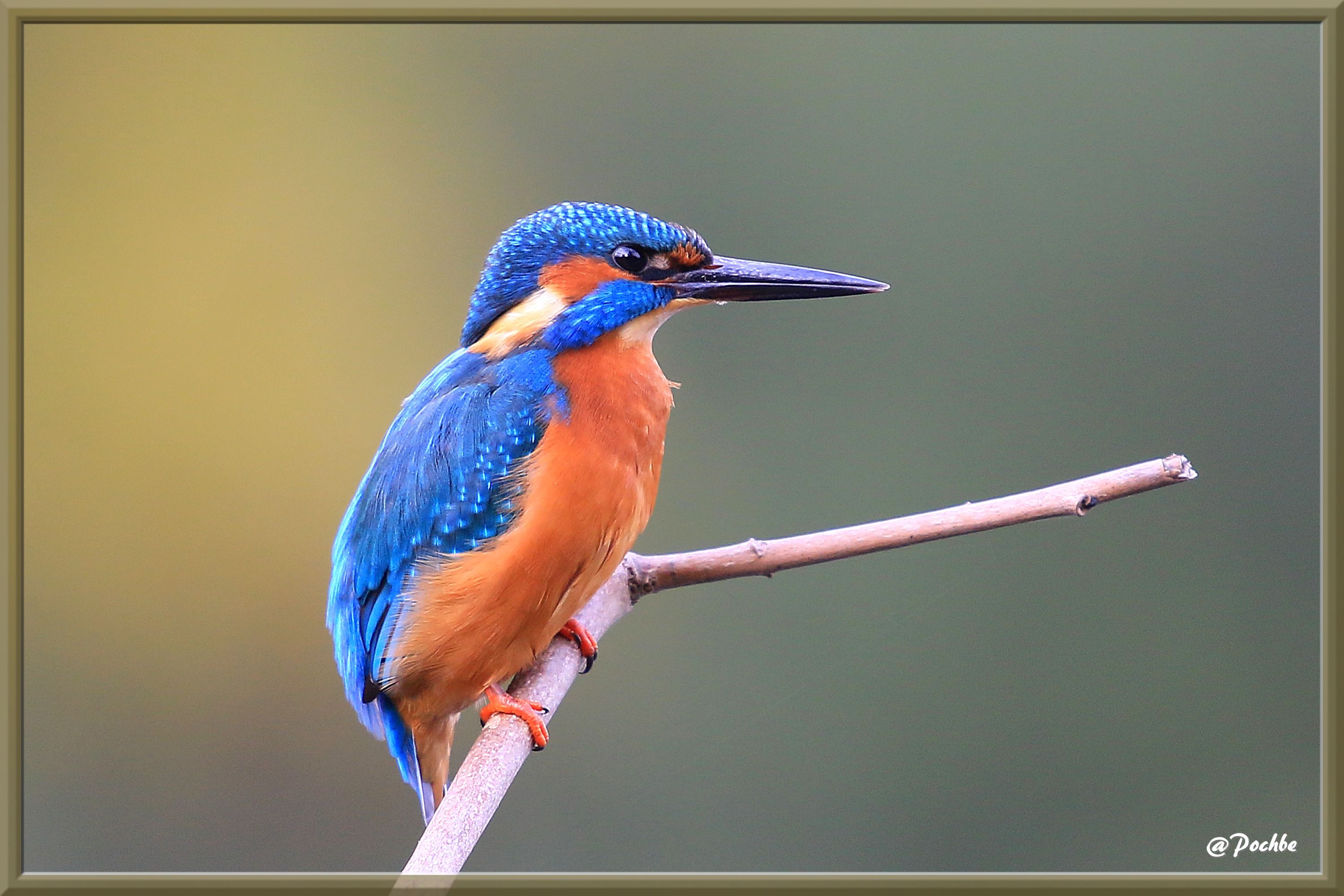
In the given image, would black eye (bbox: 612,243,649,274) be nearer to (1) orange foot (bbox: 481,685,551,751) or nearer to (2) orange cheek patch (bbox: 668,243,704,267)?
(2) orange cheek patch (bbox: 668,243,704,267)

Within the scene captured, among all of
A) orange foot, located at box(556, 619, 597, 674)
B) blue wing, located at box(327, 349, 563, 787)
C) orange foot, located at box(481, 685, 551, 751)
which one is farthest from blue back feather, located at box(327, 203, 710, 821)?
orange foot, located at box(556, 619, 597, 674)

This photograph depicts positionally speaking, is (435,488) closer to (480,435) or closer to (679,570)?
(480,435)

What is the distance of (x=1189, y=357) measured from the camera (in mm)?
2137

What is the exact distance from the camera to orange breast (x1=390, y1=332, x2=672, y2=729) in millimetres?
1651

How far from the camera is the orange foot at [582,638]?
193 cm

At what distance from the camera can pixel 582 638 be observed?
194 cm

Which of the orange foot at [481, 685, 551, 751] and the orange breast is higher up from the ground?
the orange breast

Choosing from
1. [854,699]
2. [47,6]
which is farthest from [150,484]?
[854,699]

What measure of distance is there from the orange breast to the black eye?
107 millimetres

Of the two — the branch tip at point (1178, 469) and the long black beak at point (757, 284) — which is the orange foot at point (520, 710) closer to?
the long black beak at point (757, 284)

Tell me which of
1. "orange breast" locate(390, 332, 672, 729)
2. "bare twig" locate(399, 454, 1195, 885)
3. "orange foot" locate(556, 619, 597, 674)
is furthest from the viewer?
"orange foot" locate(556, 619, 597, 674)

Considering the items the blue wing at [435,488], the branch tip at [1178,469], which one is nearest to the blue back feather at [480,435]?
the blue wing at [435,488]

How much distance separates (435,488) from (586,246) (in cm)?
42

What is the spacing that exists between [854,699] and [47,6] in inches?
68.0
